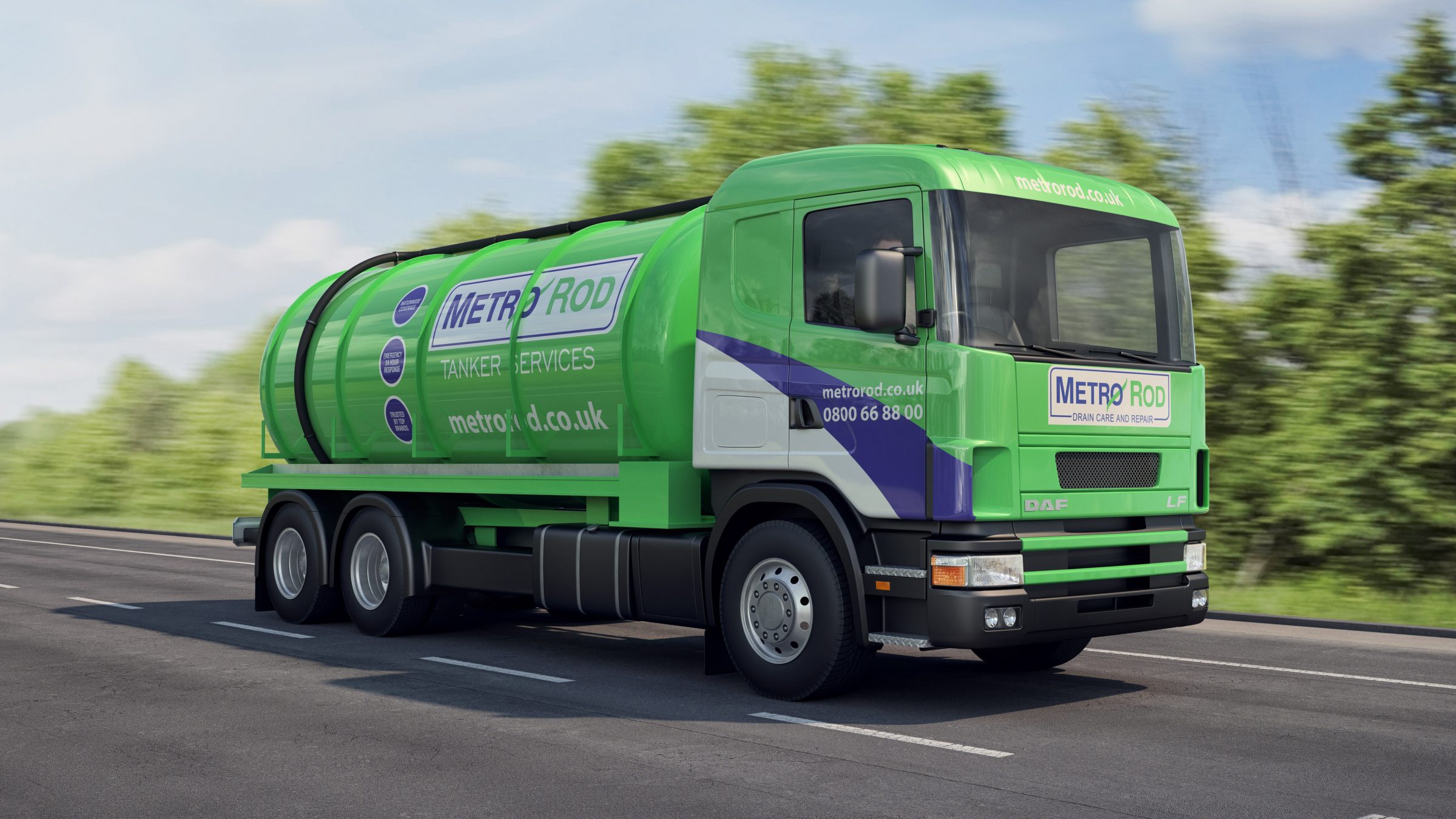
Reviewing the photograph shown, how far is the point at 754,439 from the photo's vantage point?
327 inches

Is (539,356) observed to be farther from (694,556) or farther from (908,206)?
(908,206)

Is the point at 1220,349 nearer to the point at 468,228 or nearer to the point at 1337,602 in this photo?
the point at 1337,602

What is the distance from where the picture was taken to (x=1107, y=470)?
7902mm

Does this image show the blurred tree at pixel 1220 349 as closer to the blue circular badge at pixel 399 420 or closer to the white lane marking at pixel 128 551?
the blue circular badge at pixel 399 420

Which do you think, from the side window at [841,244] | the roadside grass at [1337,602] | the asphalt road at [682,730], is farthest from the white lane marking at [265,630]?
the roadside grass at [1337,602]

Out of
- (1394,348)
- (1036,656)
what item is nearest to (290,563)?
(1036,656)

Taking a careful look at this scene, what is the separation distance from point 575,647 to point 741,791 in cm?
507

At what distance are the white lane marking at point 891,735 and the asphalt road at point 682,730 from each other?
0.10ft

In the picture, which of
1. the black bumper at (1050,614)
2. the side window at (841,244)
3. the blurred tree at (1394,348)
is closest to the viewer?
the black bumper at (1050,614)

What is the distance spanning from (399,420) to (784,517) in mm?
4627

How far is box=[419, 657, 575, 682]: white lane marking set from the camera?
9.20m

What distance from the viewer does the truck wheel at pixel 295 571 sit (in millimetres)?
12375

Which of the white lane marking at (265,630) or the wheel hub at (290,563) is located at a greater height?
the wheel hub at (290,563)

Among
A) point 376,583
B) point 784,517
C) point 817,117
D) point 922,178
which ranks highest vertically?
point 817,117
